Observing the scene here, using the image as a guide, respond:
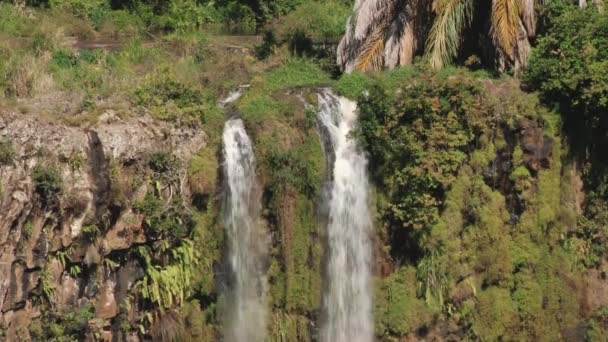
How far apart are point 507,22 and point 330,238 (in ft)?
20.7

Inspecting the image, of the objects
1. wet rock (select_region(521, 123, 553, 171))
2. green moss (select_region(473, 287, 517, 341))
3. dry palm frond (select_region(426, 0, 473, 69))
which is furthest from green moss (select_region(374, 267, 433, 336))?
dry palm frond (select_region(426, 0, 473, 69))

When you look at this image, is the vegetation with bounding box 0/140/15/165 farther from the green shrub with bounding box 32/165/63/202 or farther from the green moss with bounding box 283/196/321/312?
the green moss with bounding box 283/196/321/312

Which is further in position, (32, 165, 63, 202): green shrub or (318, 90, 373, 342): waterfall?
(318, 90, 373, 342): waterfall

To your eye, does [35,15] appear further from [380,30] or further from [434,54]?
[434,54]

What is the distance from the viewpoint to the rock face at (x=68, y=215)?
12.3 metres

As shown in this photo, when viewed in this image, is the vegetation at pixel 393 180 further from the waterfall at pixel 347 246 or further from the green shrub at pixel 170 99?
the waterfall at pixel 347 246

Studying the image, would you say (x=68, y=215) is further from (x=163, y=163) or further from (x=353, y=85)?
(x=353, y=85)

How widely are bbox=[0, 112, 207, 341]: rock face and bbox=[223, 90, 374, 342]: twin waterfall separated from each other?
47.1 inches

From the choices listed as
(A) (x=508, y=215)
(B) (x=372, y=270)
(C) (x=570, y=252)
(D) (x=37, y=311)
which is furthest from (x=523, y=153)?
(D) (x=37, y=311)

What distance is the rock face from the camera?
484 inches

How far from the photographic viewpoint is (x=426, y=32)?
1823cm

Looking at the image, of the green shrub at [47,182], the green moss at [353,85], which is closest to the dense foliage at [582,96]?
the green moss at [353,85]

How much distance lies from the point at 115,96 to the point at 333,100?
168 inches

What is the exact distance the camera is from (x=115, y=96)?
14.8 m
